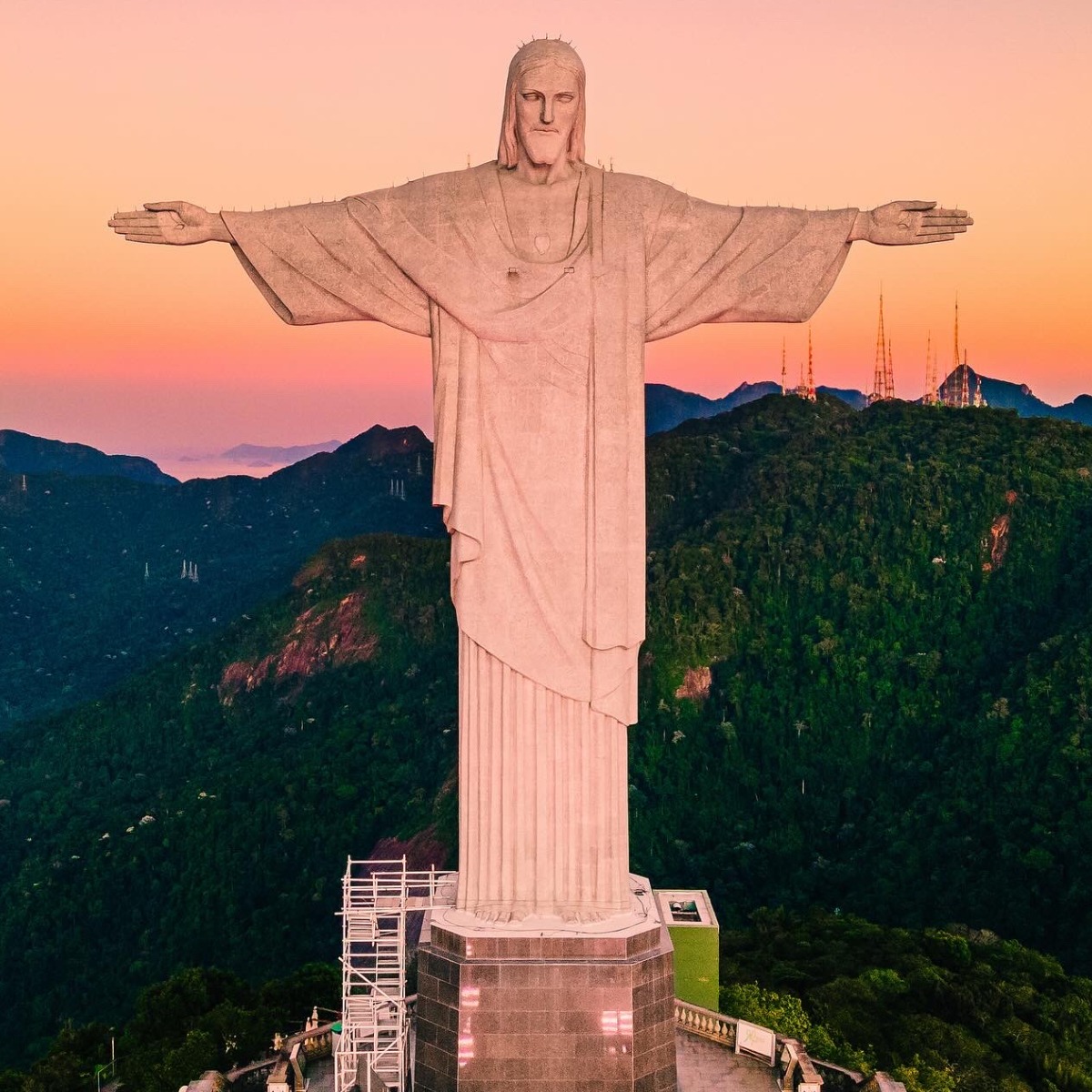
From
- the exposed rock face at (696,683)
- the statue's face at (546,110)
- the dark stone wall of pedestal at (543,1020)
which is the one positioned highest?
the statue's face at (546,110)

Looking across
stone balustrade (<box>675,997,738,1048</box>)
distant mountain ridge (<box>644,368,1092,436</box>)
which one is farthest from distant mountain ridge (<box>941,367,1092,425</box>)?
stone balustrade (<box>675,997,738,1048</box>)

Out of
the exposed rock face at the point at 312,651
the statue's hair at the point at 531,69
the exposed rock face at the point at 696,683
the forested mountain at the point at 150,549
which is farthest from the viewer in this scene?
the forested mountain at the point at 150,549

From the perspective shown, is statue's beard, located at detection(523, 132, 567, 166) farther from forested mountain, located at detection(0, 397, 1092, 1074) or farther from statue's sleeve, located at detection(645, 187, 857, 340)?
forested mountain, located at detection(0, 397, 1092, 1074)

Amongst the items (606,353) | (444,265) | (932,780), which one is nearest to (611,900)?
(606,353)

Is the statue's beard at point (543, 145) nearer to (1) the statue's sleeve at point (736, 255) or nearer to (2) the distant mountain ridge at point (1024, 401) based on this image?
(1) the statue's sleeve at point (736, 255)

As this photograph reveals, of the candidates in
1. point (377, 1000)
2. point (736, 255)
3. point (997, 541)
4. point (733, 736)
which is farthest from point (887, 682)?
point (736, 255)

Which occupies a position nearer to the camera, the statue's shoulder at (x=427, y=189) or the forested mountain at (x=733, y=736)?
the statue's shoulder at (x=427, y=189)

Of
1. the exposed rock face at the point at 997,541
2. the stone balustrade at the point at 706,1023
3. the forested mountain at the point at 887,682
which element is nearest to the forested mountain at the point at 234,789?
the forested mountain at the point at 887,682

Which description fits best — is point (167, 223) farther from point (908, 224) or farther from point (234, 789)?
point (234, 789)
